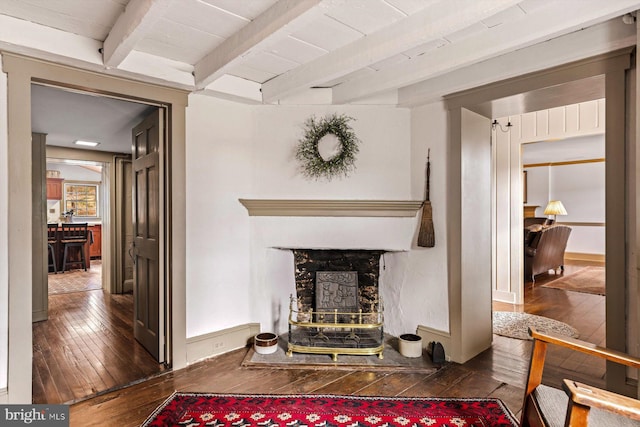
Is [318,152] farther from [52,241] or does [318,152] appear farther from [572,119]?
[52,241]

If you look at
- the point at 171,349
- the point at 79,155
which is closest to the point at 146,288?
the point at 171,349

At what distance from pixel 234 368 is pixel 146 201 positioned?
1.62 metres

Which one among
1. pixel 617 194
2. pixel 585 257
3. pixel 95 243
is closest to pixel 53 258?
pixel 95 243

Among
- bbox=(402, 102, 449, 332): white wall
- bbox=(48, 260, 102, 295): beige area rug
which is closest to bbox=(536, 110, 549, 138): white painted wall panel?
bbox=(402, 102, 449, 332): white wall

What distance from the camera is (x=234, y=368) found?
9.37ft

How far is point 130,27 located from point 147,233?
5.98 feet

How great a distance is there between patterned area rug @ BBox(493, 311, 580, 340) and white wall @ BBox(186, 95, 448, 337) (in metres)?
1.10

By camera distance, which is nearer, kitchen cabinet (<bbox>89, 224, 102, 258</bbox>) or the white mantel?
the white mantel

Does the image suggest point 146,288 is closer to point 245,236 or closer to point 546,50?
point 245,236

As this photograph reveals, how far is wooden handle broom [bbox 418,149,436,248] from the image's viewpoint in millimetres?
2980

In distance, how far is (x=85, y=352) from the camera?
321 cm

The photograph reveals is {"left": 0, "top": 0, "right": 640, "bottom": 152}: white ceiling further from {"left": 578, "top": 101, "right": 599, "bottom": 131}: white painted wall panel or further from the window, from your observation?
the window

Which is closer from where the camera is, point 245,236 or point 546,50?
point 546,50

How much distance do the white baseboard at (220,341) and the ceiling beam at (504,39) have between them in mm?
2287
